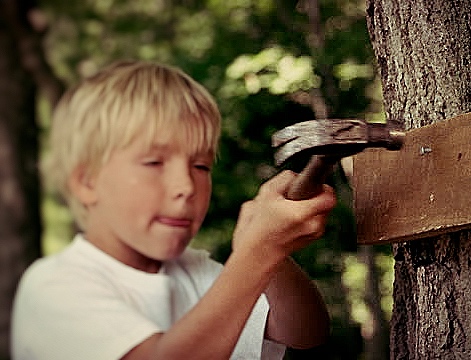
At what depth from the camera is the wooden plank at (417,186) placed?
73 cm

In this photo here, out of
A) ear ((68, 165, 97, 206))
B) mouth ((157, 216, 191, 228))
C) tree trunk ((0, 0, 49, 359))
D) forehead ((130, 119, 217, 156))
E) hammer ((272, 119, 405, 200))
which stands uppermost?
hammer ((272, 119, 405, 200))

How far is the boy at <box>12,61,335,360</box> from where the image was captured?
3.15 ft

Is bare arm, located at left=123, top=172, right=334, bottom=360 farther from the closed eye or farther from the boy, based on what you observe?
the closed eye

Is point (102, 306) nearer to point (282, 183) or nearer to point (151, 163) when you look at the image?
point (151, 163)

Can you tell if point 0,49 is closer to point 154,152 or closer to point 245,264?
point 154,152

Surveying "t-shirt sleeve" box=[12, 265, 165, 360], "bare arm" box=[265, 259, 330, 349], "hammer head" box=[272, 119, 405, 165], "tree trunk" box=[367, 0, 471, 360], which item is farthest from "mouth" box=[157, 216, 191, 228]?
"hammer head" box=[272, 119, 405, 165]

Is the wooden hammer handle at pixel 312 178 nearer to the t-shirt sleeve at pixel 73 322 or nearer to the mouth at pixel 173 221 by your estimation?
the t-shirt sleeve at pixel 73 322

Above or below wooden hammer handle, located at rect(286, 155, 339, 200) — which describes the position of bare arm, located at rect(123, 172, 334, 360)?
below

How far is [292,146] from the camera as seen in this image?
70 centimetres

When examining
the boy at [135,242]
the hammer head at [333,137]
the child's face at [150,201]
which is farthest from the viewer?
the child's face at [150,201]

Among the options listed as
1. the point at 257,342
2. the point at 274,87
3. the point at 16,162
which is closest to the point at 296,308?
the point at 257,342

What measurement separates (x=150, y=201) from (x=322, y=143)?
0.49 m

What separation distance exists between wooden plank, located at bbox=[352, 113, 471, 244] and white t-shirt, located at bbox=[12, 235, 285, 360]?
0.20 m

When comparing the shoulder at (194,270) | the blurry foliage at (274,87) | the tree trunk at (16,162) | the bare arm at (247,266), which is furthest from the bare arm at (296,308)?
the tree trunk at (16,162)
